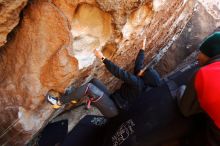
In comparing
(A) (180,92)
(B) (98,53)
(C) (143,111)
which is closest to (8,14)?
(B) (98,53)

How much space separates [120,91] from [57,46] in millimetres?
855

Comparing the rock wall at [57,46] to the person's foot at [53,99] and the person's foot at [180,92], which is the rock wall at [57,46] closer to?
the person's foot at [53,99]

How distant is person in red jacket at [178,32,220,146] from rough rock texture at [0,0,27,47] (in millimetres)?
1531

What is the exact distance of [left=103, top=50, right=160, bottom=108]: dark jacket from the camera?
307 cm

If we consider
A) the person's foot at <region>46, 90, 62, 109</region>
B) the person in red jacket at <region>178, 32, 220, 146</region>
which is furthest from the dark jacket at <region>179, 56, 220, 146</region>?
the person's foot at <region>46, 90, 62, 109</region>

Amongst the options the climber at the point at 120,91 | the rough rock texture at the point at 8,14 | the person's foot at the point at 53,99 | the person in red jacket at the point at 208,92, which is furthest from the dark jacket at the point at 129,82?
the rough rock texture at the point at 8,14

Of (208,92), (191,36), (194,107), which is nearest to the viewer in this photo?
(208,92)

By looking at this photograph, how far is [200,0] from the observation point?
5.37 metres

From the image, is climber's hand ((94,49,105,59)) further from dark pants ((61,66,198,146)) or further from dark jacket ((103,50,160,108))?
dark pants ((61,66,198,146))

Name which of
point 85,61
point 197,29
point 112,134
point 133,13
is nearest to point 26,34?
point 85,61

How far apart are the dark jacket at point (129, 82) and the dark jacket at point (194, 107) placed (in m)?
0.48

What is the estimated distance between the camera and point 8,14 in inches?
105

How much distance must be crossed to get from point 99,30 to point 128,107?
834 millimetres

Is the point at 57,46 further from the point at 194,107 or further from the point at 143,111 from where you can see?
the point at 194,107
